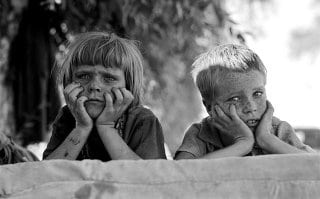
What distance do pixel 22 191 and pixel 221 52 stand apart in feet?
→ 3.95

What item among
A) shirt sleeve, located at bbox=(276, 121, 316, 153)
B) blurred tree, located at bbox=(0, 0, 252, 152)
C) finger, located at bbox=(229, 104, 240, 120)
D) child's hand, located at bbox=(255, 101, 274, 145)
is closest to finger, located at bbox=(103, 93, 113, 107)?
finger, located at bbox=(229, 104, 240, 120)

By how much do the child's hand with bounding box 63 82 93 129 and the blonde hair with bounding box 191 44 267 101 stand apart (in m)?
0.45

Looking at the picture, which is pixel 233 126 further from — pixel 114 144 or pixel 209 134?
pixel 114 144

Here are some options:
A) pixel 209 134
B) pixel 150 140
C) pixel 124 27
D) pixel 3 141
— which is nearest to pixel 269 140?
pixel 209 134

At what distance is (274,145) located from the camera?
223cm

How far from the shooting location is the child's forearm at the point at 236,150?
2.17 metres

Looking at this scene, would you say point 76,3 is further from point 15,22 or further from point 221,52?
point 221,52

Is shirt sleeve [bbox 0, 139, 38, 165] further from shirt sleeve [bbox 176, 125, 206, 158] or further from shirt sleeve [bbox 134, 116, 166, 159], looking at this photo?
shirt sleeve [bbox 176, 125, 206, 158]

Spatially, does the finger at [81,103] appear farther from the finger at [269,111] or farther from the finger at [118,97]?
the finger at [269,111]

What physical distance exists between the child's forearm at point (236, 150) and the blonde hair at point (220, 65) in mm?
244

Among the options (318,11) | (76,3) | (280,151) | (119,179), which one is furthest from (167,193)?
(318,11)

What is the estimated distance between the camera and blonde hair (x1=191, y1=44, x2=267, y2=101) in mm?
2373

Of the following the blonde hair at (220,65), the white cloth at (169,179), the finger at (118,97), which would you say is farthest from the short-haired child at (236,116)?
the white cloth at (169,179)

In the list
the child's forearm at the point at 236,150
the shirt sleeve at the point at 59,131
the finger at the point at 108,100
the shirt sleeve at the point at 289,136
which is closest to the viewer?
the child's forearm at the point at 236,150
